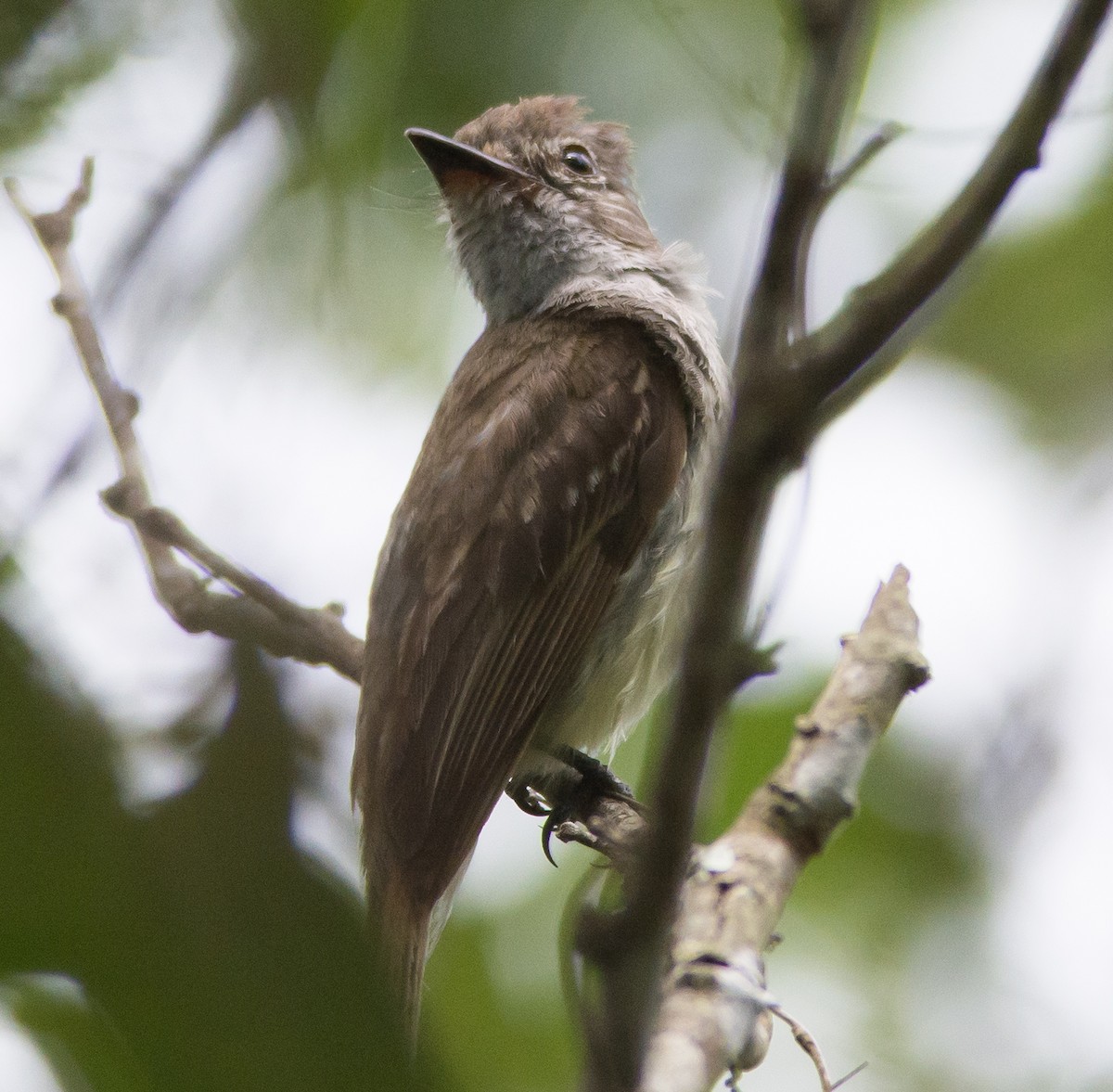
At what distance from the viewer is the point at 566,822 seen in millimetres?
4391

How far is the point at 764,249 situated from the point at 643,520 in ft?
8.56

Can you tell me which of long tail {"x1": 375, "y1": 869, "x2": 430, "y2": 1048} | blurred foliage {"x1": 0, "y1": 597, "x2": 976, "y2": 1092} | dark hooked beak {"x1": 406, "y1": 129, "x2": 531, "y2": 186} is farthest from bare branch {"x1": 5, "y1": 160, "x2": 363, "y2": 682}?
blurred foliage {"x1": 0, "y1": 597, "x2": 976, "y2": 1092}

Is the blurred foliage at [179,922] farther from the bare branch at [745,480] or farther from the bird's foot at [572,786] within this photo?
the bird's foot at [572,786]

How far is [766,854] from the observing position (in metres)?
3.67

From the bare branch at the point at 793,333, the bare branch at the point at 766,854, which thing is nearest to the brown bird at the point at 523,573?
the bare branch at the point at 766,854

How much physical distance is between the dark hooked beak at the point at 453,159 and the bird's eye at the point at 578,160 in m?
0.29

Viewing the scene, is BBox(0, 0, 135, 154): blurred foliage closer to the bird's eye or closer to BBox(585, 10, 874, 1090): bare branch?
BBox(585, 10, 874, 1090): bare branch

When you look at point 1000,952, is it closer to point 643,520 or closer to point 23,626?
→ point 643,520

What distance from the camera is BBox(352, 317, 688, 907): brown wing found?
159 inches

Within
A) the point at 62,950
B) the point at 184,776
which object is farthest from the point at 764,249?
the point at 62,950

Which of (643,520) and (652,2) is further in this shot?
(643,520)

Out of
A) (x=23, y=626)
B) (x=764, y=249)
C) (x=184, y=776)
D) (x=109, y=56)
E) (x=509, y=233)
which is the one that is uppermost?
(x=509, y=233)

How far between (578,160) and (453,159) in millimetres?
749

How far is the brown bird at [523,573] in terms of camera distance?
4043mm
